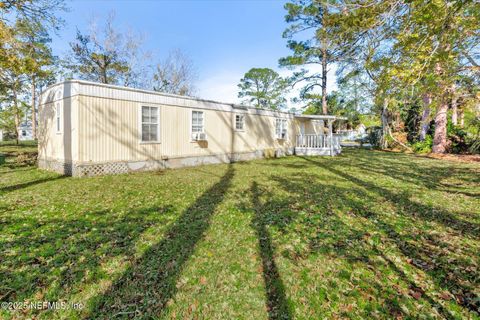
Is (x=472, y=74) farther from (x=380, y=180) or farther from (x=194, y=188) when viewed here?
(x=194, y=188)

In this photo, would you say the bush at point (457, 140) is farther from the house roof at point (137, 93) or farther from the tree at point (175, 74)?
the tree at point (175, 74)

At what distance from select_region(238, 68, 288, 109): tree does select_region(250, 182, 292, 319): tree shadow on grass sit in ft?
110

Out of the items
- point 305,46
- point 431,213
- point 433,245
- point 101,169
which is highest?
point 305,46

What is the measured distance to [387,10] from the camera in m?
4.80

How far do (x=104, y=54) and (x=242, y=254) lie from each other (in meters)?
23.7

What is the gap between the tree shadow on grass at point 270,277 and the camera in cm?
229

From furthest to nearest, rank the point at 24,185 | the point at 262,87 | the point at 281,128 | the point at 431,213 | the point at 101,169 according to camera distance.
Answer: the point at 262,87
the point at 281,128
the point at 101,169
the point at 24,185
the point at 431,213

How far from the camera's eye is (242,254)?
3.32 meters

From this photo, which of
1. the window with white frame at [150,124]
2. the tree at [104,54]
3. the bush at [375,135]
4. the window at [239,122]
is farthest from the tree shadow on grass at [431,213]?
the tree at [104,54]

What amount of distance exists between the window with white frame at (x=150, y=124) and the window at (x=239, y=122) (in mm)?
4965

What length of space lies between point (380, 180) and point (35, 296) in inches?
351

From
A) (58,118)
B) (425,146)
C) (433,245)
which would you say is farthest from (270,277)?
(425,146)

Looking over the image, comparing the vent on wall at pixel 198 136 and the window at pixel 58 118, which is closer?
the window at pixel 58 118

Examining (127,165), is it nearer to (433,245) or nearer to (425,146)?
(433,245)
